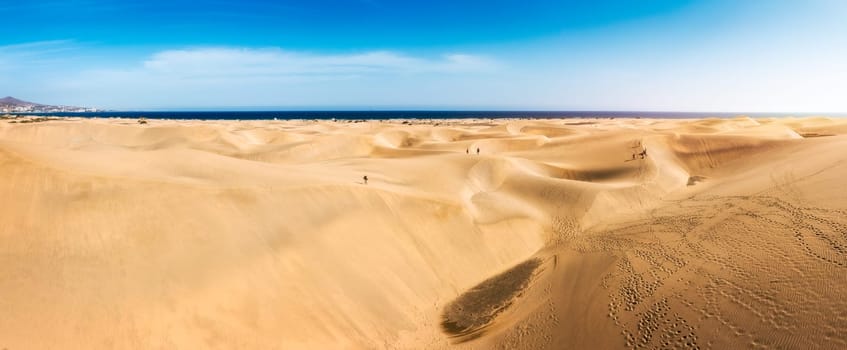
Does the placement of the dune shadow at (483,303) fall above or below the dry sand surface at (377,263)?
below

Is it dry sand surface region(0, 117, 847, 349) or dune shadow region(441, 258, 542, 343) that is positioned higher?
dry sand surface region(0, 117, 847, 349)

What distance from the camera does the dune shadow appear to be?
36.0ft

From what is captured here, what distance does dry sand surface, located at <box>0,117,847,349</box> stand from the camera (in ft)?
26.3

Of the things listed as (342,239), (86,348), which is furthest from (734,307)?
(86,348)

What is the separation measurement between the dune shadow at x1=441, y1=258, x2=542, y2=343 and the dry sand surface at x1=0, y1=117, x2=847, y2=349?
7cm

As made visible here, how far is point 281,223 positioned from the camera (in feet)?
39.9

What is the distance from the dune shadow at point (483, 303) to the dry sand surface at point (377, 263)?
0.07m

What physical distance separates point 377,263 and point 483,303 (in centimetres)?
368

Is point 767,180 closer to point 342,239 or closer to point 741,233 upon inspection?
point 741,233

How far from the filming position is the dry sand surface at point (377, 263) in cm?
802

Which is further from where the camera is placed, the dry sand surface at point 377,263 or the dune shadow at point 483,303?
the dune shadow at point 483,303

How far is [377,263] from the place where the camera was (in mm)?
12672

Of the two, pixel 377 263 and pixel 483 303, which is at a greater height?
pixel 377 263

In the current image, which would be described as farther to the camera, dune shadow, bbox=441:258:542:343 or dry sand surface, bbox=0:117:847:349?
dune shadow, bbox=441:258:542:343
